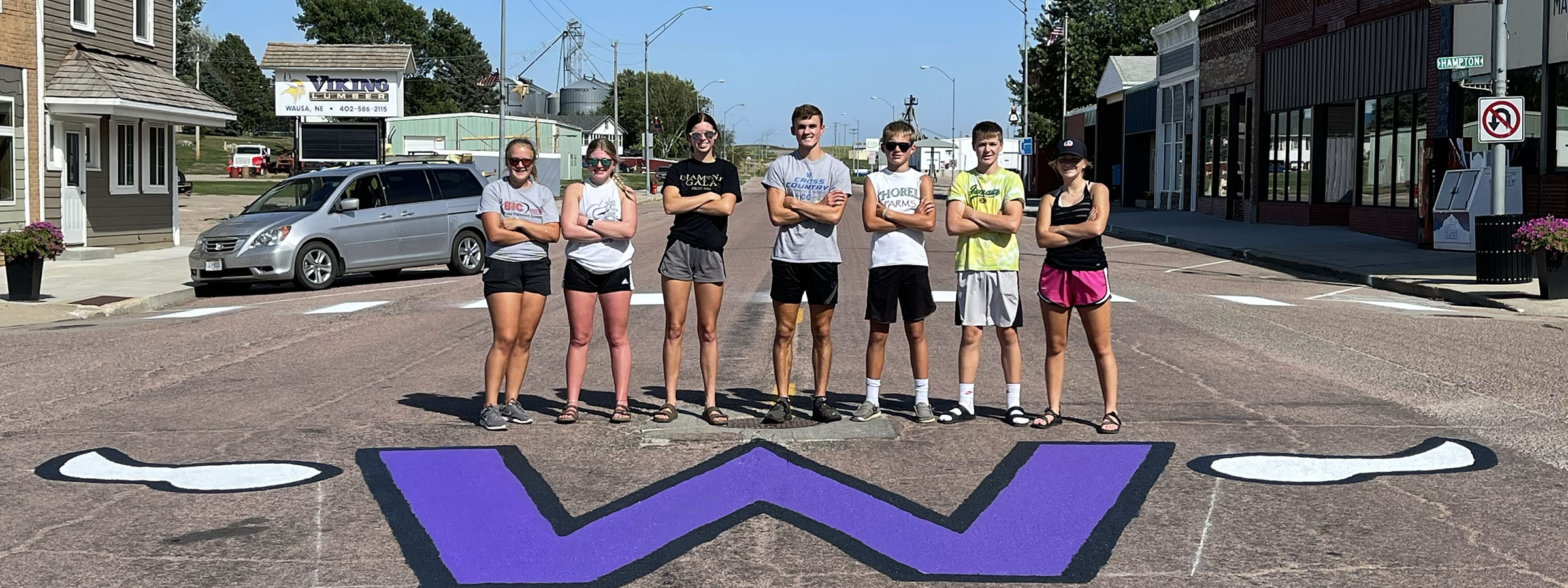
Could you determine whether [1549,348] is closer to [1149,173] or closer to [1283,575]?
[1283,575]

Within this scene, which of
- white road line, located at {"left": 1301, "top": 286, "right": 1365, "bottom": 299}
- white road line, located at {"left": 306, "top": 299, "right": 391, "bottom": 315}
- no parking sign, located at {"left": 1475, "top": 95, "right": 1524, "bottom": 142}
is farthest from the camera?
no parking sign, located at {"left": 1475, "top": 95, "right": 1524, "bottom": 142}

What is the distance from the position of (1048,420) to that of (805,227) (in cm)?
172

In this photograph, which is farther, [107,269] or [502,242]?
[107,269]

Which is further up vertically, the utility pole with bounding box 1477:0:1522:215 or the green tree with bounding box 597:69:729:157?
the green tree with bounding box 597:69:729:157

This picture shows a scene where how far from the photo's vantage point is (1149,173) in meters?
54.6

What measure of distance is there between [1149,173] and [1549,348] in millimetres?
43372

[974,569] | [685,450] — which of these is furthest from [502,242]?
[974,569]

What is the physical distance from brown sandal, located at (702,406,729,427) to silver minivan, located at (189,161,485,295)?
38.7ft

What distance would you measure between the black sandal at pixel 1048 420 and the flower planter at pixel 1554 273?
10470 millimetres

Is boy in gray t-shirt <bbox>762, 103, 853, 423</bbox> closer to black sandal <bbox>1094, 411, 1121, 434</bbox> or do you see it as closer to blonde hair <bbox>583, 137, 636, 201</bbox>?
blonde hair <bbox>583, 137, 636, 201</bbox>

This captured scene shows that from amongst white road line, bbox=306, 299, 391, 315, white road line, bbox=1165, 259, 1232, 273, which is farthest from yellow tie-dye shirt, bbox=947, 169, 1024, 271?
white road line, bbox=1165, 259, 1232, 273

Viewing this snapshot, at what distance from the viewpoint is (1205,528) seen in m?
5.97

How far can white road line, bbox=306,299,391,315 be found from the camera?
1553 centimetres

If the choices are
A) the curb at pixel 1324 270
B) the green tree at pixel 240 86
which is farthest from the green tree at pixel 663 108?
the curb at pixel 1324 270
